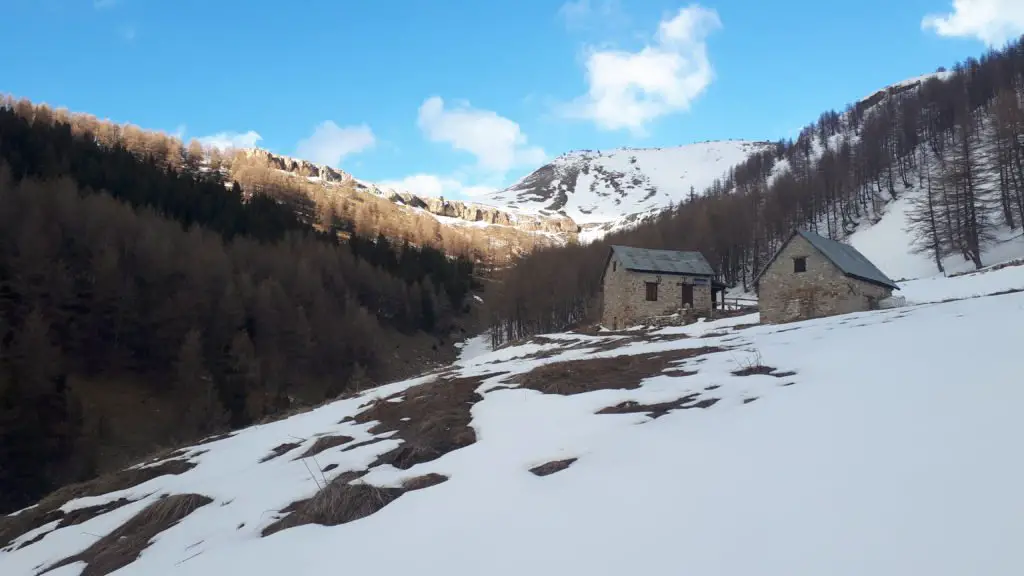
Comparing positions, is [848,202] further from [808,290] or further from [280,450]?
[280,450]

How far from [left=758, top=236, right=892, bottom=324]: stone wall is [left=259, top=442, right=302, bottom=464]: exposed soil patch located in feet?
79.2

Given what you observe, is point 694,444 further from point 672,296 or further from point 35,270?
point 35,270

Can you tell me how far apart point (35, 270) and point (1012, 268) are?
63.1m

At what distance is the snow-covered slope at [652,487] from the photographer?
3.61m

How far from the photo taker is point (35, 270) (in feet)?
123

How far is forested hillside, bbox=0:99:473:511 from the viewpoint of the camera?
29.6 m

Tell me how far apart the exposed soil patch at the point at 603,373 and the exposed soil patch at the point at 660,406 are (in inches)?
66.8

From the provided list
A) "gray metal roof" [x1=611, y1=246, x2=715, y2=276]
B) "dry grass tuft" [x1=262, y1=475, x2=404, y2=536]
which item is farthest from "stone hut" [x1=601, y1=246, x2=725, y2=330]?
"dry grass tuft" [x1=262, y1=475, x2=404, y2=536]

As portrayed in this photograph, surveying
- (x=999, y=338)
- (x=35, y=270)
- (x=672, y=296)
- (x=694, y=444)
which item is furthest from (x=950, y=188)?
(x=35, y=270)

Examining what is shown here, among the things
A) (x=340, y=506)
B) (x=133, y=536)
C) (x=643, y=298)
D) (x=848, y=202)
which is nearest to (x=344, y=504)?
(x=340, y=506)

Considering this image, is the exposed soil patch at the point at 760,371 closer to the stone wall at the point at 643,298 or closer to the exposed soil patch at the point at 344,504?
the exposed soil patch at the point at 344,504

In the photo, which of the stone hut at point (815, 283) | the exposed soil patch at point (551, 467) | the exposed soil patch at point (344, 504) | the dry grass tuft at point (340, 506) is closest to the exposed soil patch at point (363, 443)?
the exposed soil patch at point (344, 504)

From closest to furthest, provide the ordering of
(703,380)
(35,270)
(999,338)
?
(999,338)
(703,380)
(35,270)

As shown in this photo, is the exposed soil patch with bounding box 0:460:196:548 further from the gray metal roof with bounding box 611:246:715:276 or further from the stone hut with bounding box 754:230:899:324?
the gray metal roof with bounding box 611:246:715:276
